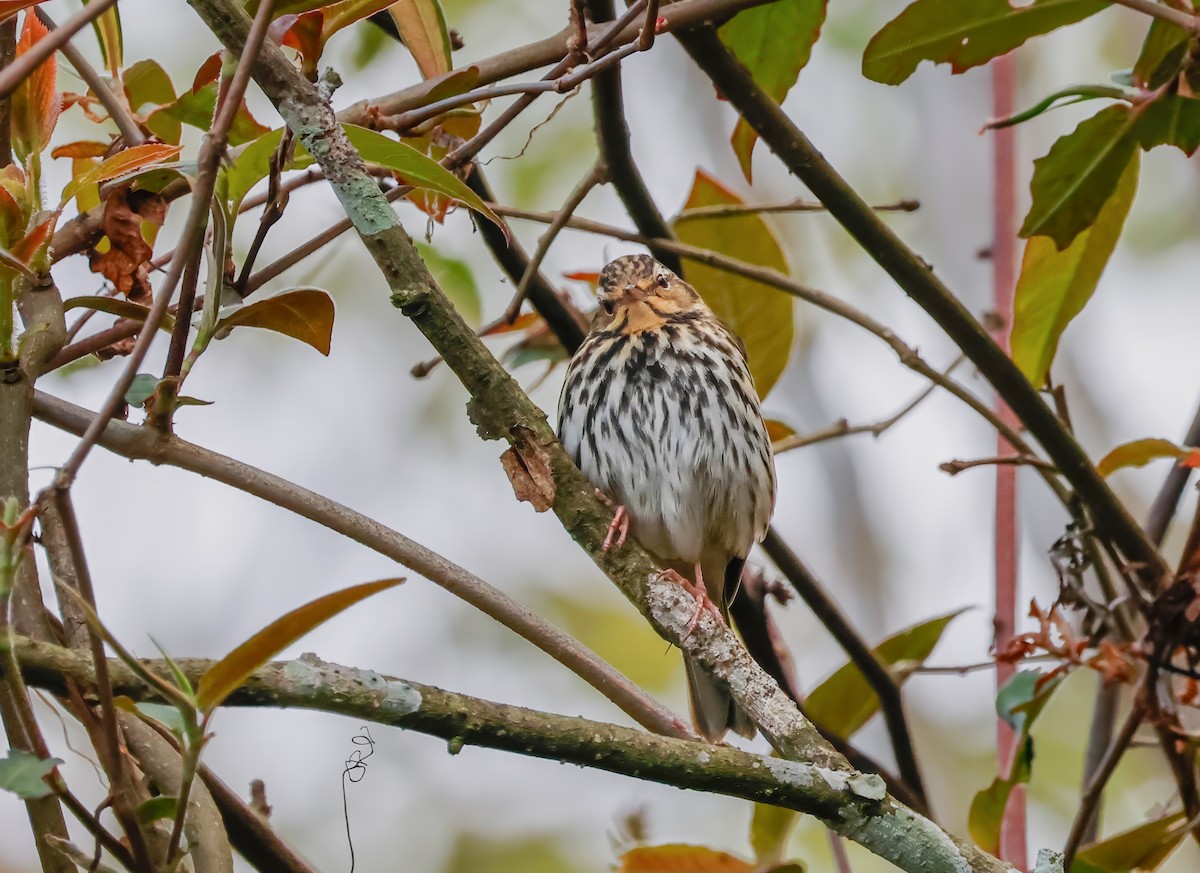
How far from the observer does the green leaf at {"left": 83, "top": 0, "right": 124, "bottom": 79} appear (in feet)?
8.50

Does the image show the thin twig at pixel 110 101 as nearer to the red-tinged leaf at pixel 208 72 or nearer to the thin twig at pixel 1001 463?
the red-tinged leaf at pixel 208 72

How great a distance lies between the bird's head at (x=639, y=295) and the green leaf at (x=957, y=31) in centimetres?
130

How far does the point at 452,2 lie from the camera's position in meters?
7.10

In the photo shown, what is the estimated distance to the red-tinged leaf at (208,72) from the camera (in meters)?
2.42

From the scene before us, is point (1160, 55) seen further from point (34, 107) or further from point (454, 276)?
point (34, 107)

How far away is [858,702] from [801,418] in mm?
4091

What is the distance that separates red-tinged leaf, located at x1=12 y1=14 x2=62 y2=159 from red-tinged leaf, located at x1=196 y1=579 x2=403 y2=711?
34.2 inches

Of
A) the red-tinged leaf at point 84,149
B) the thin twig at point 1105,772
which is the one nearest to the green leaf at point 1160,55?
the thin twig at point 1105,772

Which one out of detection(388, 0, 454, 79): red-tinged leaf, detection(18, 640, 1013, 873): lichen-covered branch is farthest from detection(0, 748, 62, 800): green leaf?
detection(388, 0, 454, 79): red-tinged leaf

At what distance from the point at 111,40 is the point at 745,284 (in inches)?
68.8

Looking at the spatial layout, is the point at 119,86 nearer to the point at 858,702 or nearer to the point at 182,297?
the point at 182,297

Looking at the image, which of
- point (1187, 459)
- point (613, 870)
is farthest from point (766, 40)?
→ point (613, 870)

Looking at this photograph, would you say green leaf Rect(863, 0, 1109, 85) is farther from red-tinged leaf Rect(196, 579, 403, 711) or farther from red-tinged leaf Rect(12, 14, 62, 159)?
red-tinged leaf Rect(196, 579, 403, 711)

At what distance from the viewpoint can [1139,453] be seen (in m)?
2.91
